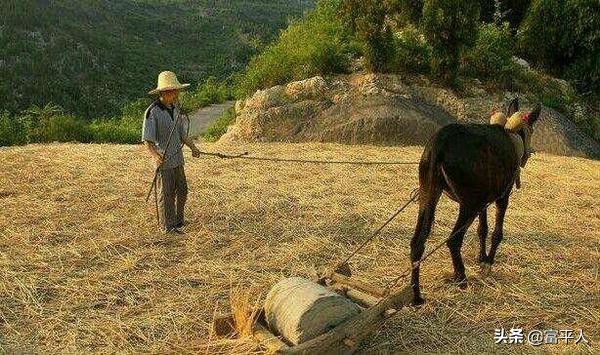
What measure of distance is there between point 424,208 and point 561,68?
15352 mm

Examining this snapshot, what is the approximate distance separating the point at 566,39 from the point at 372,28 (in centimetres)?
675

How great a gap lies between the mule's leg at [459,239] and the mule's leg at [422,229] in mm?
298

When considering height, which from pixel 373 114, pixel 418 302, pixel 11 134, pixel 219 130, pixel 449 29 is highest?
pixel 449 29

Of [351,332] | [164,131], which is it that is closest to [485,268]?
[351,332]

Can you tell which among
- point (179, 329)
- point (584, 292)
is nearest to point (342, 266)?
point (179, 329)

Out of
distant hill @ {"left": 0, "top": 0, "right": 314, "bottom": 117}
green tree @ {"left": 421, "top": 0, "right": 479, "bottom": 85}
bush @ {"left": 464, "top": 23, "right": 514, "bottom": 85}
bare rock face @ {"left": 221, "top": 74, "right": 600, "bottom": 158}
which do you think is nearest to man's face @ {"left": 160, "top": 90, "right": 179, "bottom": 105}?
bare rock face @ {"left": 221, "top": 74, "right": 600, "bottom": 158}

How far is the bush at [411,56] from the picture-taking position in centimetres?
1535

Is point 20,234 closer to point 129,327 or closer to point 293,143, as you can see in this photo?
point 129,327

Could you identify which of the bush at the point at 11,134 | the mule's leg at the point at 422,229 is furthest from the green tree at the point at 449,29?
the bush at the point at 11,134

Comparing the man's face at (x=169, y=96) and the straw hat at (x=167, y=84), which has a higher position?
the straw hat at (x=167, y=84)

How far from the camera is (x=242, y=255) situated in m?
6.32

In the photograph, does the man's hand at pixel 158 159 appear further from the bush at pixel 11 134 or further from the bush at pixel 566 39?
the bush at pixel 566 39

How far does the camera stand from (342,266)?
5035 mm

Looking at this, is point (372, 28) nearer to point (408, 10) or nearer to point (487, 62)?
point (408, 10)
